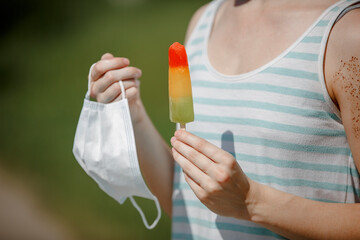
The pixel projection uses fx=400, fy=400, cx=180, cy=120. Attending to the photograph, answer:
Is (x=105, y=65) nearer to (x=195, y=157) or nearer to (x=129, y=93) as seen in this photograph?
(x=129, y=93)

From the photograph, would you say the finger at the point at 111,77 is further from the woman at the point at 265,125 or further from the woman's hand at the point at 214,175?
the woman's hand at the point at 214,175

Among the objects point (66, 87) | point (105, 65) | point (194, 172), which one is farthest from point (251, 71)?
point (66, 87)

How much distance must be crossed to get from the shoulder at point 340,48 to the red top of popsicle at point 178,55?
42 cm

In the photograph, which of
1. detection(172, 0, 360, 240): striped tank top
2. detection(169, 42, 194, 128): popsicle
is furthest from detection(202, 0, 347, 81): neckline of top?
detection(169, 42, 194, 128): popsicle

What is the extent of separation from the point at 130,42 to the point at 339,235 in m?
5.95

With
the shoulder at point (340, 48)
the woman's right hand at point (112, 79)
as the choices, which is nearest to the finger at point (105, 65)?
the woman's right hand at point (112, 79)

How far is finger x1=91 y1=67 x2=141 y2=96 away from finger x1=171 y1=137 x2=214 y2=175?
0.40m

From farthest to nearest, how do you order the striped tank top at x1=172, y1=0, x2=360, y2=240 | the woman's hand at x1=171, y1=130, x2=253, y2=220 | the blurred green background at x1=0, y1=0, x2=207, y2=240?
the blurred green background at x1=0, y1=0, x2=207, y2=240
the striped tank top at x1=172, y1=0, x2=360, y2=240
the woman's hand at x1=171, y1=130, x2=253, y2=220

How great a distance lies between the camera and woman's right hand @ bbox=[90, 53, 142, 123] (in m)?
1.42

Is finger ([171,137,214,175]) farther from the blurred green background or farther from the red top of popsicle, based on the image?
the blurred green background

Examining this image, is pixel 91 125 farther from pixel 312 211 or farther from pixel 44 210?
pixel 44 210

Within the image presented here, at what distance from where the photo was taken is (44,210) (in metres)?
4.16

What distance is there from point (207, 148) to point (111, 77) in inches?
20.1

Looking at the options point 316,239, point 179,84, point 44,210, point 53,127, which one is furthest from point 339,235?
point 53,127
